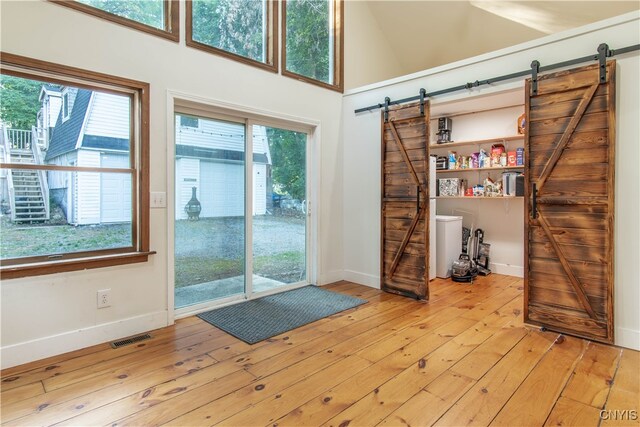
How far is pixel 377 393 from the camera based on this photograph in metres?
1.98

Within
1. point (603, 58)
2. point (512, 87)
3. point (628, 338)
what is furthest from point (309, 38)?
point (628, 338)

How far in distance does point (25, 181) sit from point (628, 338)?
4483 mm

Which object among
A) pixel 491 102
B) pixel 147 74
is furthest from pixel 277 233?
pixel 491 102

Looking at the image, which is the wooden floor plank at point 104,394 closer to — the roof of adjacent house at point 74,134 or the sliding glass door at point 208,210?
the sliding glass door at point 208,210

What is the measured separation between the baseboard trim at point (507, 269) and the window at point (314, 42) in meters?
3.38

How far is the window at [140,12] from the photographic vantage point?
101 inches

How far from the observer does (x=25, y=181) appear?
2410mm

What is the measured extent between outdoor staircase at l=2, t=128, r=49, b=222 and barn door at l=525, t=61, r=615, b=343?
3.80 m

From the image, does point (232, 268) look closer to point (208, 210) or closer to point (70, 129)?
point (208, 210)

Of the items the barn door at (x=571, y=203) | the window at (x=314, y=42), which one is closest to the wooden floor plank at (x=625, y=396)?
the barn door at (x=571, y=203)

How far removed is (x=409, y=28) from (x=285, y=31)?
2242 mm

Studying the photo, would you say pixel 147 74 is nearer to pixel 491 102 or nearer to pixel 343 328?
pixel 343 328

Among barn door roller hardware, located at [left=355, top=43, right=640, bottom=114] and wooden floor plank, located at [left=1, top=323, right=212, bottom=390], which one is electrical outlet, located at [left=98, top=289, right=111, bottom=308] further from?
barn door roller hardware, located at [left=355, top=43, right=640, bottom=114]

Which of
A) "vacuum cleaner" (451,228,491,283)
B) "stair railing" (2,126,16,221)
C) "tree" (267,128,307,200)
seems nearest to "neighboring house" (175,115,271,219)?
"tree" (267,128,307,200)
